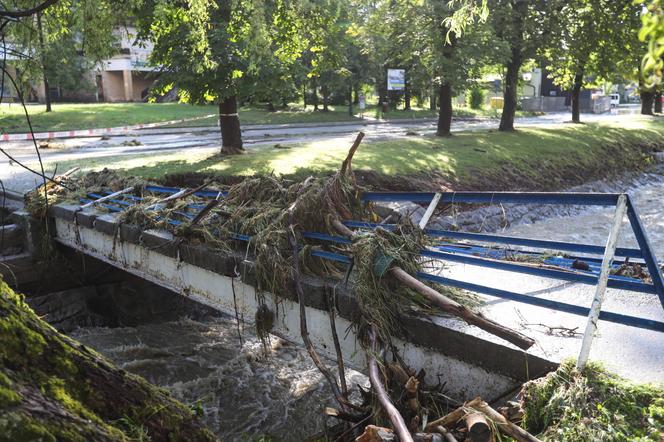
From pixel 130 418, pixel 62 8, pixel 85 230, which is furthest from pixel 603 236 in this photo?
pixel 130 418

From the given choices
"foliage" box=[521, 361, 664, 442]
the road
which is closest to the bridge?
"foliage" box=[521, 361, 664, 442]

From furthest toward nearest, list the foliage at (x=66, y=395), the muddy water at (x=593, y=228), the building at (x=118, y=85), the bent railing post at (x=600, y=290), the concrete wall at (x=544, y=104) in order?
the concrete wall at (x=544, y=104), the building at (x=118, y=85), the muddy water at (x=593, y=228), the bent railing post at (x=600, y=290), the foliage at (x=66, y=395)

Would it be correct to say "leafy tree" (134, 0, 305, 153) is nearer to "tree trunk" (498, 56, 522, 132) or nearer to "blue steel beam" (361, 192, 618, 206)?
"blue steel beam" (361, 192, 618, 206)

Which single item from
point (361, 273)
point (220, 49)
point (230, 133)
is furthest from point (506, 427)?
point (230, 133)

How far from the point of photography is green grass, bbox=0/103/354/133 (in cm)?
2841

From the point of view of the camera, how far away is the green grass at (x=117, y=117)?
1118 inches

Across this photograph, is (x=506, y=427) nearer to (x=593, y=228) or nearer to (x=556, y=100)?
(x=593, y=228)

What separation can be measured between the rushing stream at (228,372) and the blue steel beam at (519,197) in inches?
105

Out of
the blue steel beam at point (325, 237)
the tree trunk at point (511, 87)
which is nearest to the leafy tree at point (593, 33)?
the tree trunk at point (511, 87)

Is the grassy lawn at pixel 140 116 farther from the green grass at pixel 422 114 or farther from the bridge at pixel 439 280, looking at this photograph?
the bridge at pixel 439 280

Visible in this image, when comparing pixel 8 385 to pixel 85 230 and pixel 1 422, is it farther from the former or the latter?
pixel 85 230

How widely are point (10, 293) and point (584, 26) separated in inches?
841

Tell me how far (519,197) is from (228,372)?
5057 millimetres

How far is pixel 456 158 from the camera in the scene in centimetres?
1655
